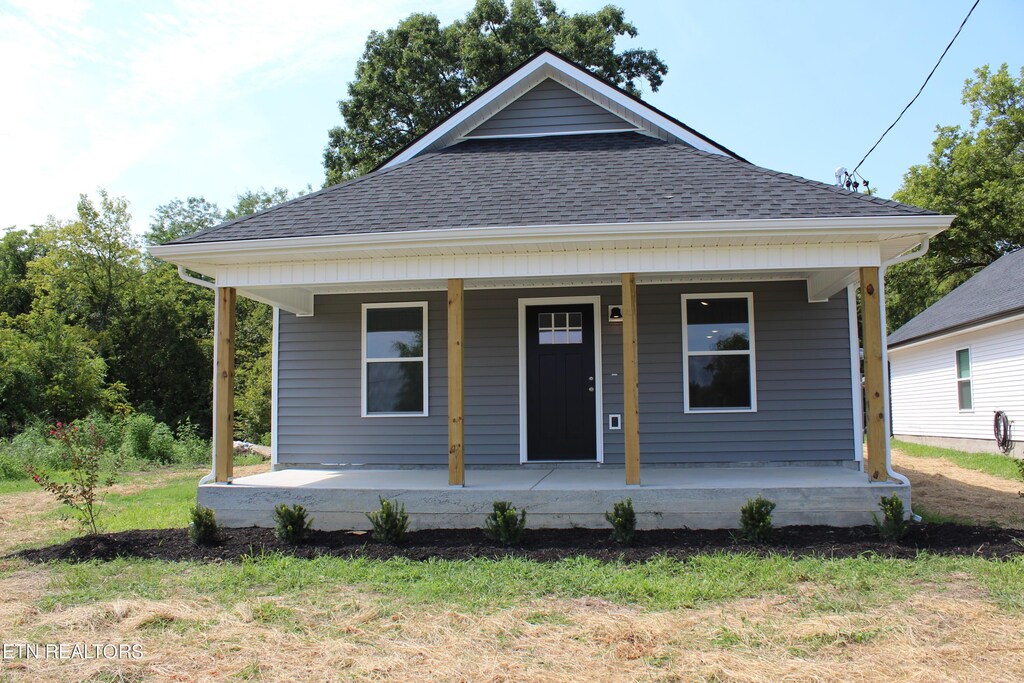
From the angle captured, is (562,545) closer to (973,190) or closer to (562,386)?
(562,386)

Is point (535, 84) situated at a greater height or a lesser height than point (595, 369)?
greater

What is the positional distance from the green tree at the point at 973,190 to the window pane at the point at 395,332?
76.5 ft

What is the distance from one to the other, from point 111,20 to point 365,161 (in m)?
16.5

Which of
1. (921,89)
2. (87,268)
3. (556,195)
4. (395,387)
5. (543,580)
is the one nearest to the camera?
(543,580)

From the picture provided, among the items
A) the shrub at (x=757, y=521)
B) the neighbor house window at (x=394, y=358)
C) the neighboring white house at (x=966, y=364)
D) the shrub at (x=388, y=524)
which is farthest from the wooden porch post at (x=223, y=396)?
the neighboring white house at (x=966, y=364)

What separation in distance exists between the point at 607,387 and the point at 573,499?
2.48 meters

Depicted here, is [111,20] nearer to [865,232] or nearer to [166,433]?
[865,232]

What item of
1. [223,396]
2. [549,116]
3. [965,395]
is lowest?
[965,395]

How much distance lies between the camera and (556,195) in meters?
8.20

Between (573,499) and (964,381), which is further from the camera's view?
(964,381)

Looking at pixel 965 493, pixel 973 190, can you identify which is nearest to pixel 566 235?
pixel 965 493

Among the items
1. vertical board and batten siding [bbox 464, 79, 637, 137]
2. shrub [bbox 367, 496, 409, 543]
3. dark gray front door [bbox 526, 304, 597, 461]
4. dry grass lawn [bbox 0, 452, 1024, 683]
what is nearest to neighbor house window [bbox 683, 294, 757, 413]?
dark gray front door [bbox 526, 304, 597, 461]

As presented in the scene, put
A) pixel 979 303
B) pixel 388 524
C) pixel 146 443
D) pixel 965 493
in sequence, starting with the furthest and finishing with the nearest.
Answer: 1. pixel 979 303
2. pixel 146 443
3. pixel 965 493
4. pixel 388 524

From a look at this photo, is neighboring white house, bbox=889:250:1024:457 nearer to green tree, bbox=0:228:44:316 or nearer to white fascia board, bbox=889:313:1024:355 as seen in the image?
white fascia board, bbox=889:313:1024:355
